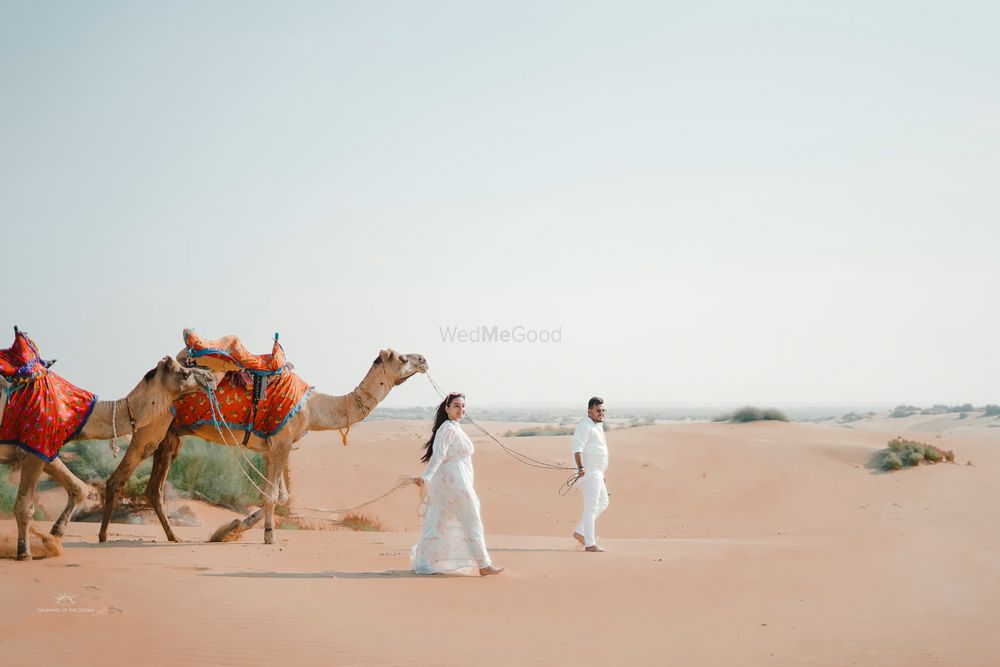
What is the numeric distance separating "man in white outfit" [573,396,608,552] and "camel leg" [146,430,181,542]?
5.65m

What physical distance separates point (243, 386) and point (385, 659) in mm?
6098

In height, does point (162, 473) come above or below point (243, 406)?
below

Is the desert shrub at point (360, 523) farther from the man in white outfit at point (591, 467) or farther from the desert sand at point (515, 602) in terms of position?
the man in white outfit at point (591, 467)

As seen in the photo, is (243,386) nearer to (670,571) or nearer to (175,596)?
(175,596)

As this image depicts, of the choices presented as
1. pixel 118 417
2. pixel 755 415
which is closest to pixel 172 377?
pixel 118 417

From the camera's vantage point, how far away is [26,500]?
9648 mm

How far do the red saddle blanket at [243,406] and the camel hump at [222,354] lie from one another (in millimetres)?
239

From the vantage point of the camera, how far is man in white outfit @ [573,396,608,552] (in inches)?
488

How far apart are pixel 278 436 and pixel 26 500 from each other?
3280mm

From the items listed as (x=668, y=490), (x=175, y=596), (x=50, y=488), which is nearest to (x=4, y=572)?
(x=175, y=596)

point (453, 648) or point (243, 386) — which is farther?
point (243, 386)

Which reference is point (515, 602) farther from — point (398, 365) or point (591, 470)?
point (398, 365)

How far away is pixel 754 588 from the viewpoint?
955 cm

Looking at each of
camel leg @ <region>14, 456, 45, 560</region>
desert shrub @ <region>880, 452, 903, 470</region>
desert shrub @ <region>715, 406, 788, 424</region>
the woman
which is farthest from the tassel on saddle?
desert shrub @ <region>715, 406, 788, 424</region>
